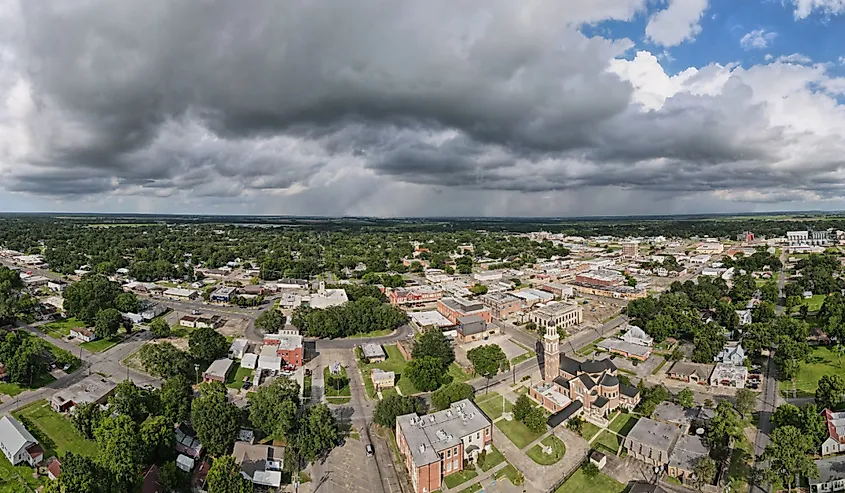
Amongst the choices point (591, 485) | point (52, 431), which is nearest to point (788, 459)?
point (591, 485)

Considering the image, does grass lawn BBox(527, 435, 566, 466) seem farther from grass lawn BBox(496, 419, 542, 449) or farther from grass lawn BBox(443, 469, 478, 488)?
grass lawn BBox(443, 469, 478, 488)

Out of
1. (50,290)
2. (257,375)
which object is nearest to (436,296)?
(257,375)

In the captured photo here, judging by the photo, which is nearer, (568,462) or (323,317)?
(568,462)

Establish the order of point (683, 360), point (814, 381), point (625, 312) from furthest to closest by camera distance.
Result: point (625, 312) → point (683, 360) → point (814, 381)

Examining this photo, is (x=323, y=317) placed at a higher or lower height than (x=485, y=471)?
higher

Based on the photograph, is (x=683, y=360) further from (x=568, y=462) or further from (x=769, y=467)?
(x=568, y=462)
